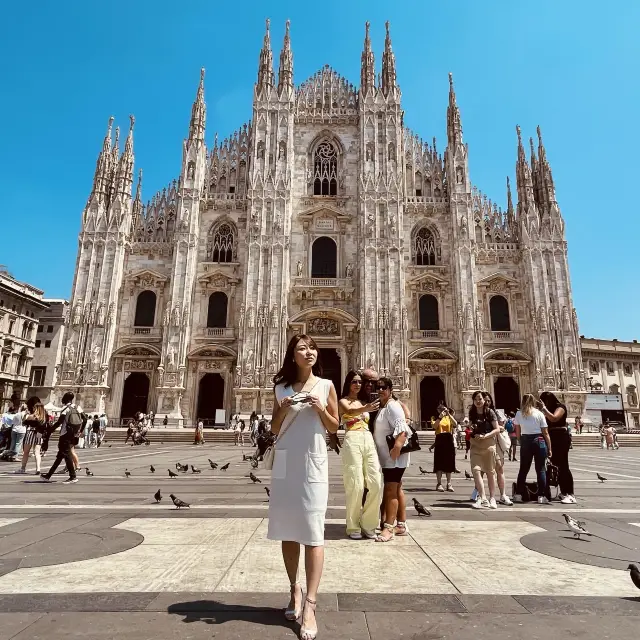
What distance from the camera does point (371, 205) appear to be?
95.7 feet

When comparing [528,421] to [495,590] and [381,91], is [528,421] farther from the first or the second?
[381,91]

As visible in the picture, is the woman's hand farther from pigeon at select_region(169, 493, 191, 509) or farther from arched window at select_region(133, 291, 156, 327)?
arched window at select_region(133, 291, 156, 327)

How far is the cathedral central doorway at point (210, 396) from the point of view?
27828 mm

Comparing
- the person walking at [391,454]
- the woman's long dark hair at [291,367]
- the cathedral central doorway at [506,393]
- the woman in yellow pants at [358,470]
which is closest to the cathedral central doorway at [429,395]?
the cathedral central doorway at [506,393]

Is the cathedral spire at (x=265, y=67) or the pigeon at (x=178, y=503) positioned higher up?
the cathedral spire at (x=265, y=67)

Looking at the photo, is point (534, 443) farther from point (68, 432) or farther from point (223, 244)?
point (223, 244)

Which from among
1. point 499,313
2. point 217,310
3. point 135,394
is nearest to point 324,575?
point 217,310

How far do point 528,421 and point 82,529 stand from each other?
19.9 ft

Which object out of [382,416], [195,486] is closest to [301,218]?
[195,486]

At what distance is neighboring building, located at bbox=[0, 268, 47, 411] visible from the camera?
135ft

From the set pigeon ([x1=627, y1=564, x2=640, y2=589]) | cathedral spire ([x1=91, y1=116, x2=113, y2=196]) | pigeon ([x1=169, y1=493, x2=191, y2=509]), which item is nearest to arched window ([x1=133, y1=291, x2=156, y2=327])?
cathedral spire ([x1=91, y1=116, x2=113, y2=196])

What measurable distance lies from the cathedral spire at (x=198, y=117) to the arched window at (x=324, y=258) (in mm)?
10461

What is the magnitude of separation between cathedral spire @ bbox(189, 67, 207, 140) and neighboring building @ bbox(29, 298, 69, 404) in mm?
26675

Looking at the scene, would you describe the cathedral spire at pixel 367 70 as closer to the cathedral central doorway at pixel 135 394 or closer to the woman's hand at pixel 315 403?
the cathedral central doorway at pixel 135 394
